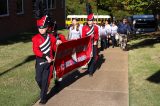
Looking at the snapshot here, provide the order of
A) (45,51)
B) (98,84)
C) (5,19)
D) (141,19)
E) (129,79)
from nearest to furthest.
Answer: (45,51), (98,84), (129,79), (5,19), (141,19)

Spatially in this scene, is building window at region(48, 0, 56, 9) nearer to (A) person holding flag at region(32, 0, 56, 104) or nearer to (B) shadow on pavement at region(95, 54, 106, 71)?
(B) shadow on pavement at region(95, 54, 106, 71)

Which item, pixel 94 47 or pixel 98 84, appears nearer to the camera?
A: pixel 98 84

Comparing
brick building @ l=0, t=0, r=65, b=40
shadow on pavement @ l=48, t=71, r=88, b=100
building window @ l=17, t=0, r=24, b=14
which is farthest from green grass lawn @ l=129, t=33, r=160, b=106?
building window @ l=17, t=0, r=24, b=14

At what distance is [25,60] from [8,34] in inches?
393

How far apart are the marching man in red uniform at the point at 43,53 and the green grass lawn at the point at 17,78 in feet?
1.87

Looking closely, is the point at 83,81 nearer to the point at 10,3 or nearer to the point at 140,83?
the point at 140,83

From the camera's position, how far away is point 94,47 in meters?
11.9

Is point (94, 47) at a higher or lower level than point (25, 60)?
higher

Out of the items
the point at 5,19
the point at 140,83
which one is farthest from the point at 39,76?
the point at 5,19

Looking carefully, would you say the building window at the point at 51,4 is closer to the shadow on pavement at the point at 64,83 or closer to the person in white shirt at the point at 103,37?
the person in white shirt at the point at 103,37

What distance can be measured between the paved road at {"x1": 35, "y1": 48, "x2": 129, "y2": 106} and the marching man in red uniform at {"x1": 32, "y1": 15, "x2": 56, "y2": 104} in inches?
20.3

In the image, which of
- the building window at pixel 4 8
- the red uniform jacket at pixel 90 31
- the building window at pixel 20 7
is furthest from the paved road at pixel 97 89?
the building window at pixel 20 7

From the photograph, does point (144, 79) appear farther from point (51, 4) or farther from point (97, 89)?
point (51, 4)

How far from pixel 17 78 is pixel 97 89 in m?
2.52
